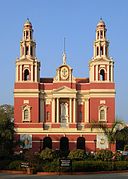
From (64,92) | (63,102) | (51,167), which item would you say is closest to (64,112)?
(63,102)

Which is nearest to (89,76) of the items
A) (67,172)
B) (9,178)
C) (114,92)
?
(114,92)

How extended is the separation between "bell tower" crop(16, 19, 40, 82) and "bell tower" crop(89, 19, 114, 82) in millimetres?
8715

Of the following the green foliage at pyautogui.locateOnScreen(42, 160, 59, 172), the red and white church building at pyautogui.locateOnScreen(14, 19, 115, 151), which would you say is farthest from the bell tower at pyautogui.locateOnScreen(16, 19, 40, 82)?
the green foliage at pyautogui.locateOnScreen(42, 160, 59, 172)

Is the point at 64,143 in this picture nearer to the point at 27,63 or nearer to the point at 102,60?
the point at 27,63

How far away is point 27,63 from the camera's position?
76688 mm

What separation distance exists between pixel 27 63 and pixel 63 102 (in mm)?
8330

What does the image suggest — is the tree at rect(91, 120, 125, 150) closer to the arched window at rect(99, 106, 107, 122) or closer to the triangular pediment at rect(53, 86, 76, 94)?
the arched window at rect(99, 106, 107, 122)

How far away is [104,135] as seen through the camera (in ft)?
233

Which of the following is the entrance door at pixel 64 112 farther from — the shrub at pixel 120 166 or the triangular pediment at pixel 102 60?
the shrub at pixel 120 166

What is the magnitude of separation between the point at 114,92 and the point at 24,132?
14.9m

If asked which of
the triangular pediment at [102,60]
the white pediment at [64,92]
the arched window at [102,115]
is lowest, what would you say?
Result: the arched window at [102,115]

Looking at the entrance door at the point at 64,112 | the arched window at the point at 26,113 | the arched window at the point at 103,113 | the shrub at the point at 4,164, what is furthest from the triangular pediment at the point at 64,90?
the shrub at the point at 4,164

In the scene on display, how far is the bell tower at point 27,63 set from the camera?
76406mm

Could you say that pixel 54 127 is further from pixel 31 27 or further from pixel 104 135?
pixel 31 27
